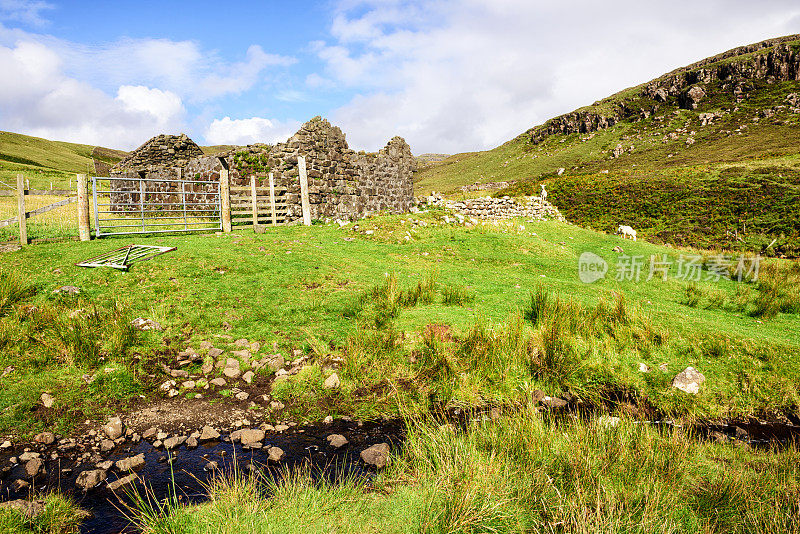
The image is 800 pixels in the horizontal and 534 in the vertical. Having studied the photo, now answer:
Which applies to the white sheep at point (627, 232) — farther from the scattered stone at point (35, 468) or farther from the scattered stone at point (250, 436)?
the scattered stone at point (35, 468)

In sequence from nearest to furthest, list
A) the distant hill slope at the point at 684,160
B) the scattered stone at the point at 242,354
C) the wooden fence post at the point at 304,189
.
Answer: the scattered stone at the point at 242,354 < the wooden fence post at the point at 304,189 < the distant hill slope at the point at 684,160

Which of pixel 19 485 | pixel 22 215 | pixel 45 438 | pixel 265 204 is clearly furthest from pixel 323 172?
pixel 19 485

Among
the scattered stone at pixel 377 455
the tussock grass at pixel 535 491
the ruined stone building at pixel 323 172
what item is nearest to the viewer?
the tussock grass at pixel 535 491

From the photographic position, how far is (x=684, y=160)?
59312 millimetres

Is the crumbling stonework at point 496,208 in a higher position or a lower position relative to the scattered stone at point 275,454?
higher

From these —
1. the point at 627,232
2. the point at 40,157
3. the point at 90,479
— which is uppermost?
the point at 40,157

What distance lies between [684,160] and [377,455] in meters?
71.6

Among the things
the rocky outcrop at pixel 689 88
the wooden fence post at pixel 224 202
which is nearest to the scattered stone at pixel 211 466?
the wooden fence post at pixel 224 202

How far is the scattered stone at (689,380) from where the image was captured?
612 centimetres

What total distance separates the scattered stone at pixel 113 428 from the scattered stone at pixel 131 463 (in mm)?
619

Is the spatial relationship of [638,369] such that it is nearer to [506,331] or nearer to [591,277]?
[506,331]

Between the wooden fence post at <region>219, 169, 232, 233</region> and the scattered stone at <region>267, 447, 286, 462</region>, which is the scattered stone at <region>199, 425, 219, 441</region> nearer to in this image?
the scattered stone at <region>267, 447, 286, 462</region>

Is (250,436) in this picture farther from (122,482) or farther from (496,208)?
(496,208)

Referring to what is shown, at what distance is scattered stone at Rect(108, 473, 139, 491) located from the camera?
3.92 m
